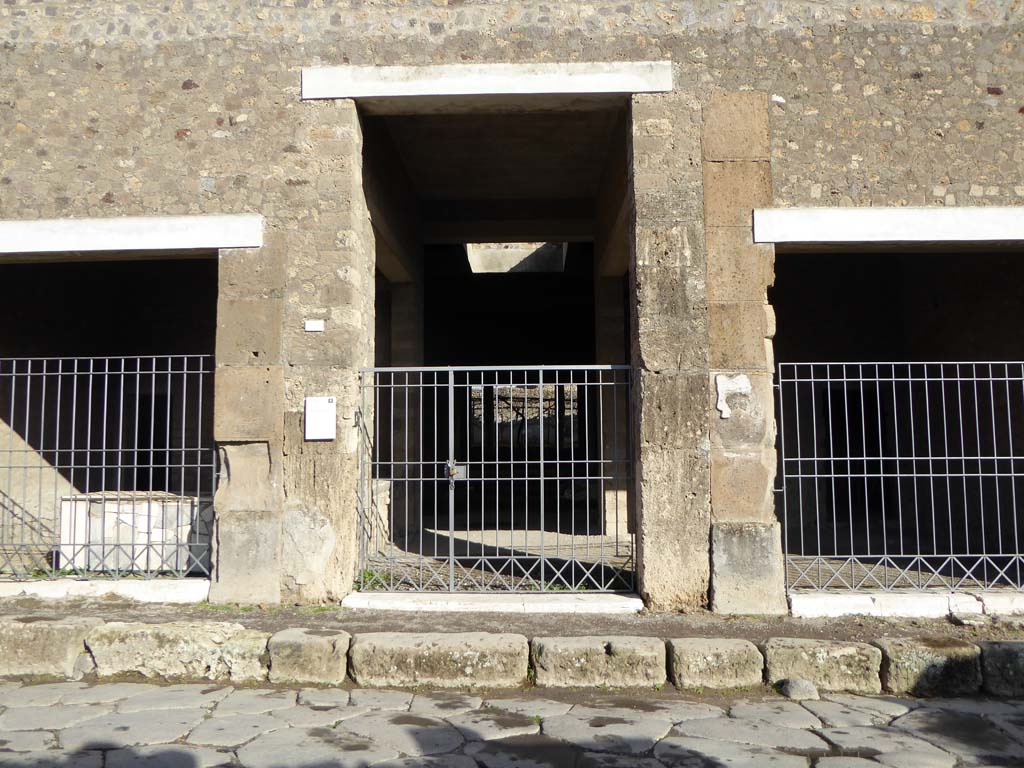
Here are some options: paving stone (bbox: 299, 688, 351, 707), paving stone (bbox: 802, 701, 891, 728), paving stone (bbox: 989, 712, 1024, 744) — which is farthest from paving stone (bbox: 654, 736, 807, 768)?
paving stone (bbox: 299, 688, 351, 707)

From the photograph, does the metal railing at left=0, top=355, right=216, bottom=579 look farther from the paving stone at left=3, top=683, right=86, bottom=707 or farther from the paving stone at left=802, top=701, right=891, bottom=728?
the paving stone at left=802, top=701, right=891, bottom=728

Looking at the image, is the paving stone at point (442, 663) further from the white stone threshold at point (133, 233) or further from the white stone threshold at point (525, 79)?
the white stone threshold at point (525, 79)

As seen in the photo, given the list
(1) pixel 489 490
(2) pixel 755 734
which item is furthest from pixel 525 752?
(1) pixel 489 490

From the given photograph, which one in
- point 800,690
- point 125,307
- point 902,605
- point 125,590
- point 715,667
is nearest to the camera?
point 800,690

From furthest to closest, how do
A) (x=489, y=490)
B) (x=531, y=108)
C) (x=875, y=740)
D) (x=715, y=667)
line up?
1. (x=489, y=490)
2. (x=531, y=108)
3. (x=715, y=667)
4. (x=875, y=740)

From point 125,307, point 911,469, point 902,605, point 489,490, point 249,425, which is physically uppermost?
point 125,307

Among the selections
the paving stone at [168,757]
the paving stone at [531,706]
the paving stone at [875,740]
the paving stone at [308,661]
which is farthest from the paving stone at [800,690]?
the paving stone at [168,757]

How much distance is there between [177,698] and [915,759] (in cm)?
383

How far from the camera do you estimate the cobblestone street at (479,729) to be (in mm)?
3564

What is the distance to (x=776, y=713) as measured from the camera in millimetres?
4188

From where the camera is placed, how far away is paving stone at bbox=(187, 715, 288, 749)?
3.74 m

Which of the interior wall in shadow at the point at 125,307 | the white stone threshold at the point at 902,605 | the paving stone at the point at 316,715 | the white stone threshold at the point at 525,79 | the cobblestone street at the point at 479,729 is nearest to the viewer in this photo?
the cobblestone street at the point at 479,729

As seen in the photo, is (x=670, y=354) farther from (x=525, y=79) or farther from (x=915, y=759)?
(x=915, y=759)

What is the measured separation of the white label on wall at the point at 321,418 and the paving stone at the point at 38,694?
2207 mm
